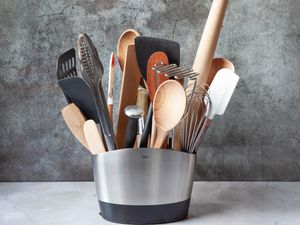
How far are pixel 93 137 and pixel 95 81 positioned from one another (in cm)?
9

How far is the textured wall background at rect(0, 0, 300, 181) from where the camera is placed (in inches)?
43.9

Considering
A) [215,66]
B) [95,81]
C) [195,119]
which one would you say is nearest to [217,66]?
[215,66]

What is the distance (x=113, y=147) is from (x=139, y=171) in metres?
0.06

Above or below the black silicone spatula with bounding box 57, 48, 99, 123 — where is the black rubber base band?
below

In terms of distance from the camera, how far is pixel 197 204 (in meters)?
0.97

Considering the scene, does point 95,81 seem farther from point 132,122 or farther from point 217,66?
Result: point 217,66

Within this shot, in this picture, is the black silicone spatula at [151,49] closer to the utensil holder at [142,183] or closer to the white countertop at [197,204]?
the utensil holder at [142,183]

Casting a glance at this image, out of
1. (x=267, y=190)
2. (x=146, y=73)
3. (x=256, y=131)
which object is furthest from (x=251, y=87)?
(x=146, y=73)

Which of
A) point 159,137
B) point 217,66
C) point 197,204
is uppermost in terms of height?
point 217,66

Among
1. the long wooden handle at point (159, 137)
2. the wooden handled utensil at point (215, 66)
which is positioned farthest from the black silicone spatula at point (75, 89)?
the wooden handled utensil at point (215, 66)

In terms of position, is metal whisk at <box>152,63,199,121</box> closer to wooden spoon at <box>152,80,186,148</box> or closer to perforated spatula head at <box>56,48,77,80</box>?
wooden spoon at <box>152,80,186,148</box>

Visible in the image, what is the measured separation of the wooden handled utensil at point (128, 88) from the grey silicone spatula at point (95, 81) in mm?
61

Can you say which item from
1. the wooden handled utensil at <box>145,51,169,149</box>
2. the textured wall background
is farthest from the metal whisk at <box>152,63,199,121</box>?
the textured wall background

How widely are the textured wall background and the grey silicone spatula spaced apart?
271mm
